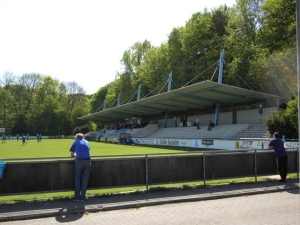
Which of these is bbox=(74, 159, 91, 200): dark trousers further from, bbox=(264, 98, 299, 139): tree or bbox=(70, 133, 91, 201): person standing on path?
bbox=(264, 98, 299, 139): tree

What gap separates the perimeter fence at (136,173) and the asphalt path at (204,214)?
181 centimetres

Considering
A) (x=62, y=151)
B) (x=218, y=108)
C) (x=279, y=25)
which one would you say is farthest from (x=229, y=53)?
(x=62, y=151)

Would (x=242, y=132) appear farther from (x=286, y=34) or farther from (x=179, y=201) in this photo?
(x=179, y=201)

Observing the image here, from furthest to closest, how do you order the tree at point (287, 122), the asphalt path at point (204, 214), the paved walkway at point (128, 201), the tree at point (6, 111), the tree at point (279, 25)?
the tree at point (6, 111), the tree at point (279, 25), the tree at point (287, 122), the paved walkway at point (128, 201), the asphalt path at point (204, 214)

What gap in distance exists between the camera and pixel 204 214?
7574 millimetres

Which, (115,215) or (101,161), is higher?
(101,161)

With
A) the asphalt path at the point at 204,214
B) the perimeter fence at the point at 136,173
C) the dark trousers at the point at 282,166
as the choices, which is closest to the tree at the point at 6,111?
the perimeter fence at the point at 136,173

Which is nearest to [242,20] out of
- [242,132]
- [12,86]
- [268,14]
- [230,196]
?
[268,14]

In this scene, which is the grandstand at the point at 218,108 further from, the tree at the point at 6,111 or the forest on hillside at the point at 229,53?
the tree at the point at 6,111

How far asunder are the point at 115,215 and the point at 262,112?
30658mm

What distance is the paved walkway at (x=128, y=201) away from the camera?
7785 millimetres

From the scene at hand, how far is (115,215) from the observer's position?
7.72 m

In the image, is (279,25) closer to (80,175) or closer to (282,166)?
(282,166)

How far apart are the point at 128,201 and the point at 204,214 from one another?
2.34m
